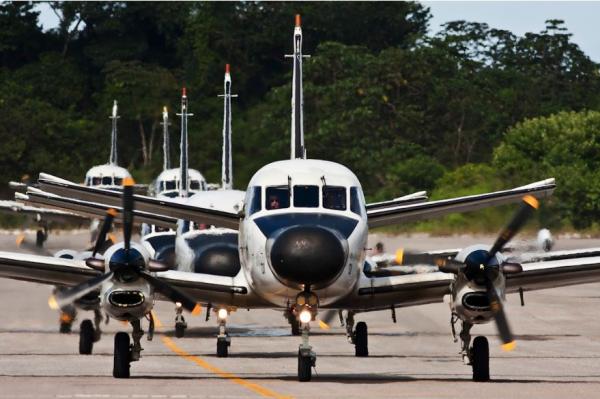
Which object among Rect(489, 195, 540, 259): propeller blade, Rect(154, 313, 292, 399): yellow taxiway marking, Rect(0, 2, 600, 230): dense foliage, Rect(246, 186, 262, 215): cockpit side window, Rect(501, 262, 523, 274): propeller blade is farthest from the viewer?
Rect(0, 2, 600, 230): dense foliage

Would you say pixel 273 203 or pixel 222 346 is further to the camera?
pixel 222 346

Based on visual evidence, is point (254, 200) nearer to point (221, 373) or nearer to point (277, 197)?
point (277, 197)

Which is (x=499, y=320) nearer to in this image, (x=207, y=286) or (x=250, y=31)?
(x=207, y=286)

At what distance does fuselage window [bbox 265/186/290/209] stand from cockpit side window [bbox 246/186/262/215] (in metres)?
0.18

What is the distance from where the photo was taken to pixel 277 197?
76.7 ft

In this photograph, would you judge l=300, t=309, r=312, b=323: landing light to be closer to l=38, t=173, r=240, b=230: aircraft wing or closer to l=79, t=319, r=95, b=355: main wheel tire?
l=38, t=173, r=240, b=230: aircraft wing

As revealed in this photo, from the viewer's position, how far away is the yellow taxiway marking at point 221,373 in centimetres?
2049

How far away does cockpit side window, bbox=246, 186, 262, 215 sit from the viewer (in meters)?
23.6

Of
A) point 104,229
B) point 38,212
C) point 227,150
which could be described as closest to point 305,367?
point 104,229

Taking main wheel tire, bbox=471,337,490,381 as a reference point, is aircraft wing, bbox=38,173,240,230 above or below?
above

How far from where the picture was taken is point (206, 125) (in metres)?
100

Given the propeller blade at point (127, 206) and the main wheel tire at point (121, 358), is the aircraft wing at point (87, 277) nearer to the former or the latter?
the propeller blade at point (127, 206)

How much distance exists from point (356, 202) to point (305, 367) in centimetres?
282

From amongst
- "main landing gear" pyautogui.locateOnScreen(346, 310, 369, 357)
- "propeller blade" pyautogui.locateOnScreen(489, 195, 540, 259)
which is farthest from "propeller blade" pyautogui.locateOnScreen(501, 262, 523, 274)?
"main landing gear" pyautogui.locateOnScreen(346, 310, 369, 357)
